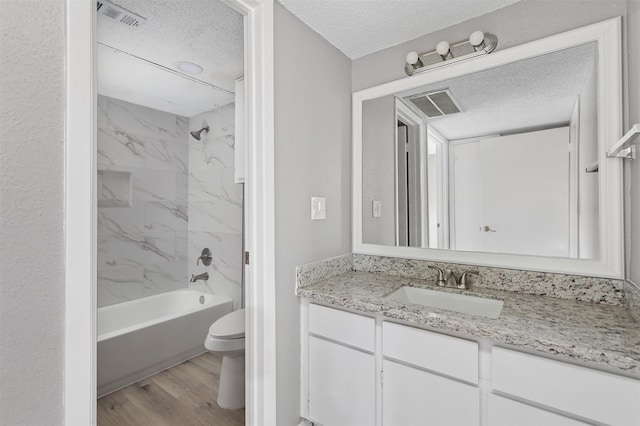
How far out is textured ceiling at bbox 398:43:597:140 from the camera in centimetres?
Answer: 137

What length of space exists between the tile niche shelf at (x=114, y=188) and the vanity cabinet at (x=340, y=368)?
230cm

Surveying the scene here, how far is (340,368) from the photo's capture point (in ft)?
4.78

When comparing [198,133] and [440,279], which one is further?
[198,133]

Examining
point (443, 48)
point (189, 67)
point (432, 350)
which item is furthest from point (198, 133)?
point (432, 350)

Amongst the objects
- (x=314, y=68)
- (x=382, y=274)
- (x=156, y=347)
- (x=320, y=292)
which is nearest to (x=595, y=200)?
(x=382, y=274)

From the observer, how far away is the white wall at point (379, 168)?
1.90 metres

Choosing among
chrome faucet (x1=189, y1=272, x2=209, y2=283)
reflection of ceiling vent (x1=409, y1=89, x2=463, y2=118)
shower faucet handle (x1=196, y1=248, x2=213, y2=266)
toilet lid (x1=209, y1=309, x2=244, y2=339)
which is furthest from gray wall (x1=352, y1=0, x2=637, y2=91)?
chrome faucet (x1=189, y1=272, x2=209, y2=283)

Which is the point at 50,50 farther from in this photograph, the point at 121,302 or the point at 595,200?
the point at 121,302

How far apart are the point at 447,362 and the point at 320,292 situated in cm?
61

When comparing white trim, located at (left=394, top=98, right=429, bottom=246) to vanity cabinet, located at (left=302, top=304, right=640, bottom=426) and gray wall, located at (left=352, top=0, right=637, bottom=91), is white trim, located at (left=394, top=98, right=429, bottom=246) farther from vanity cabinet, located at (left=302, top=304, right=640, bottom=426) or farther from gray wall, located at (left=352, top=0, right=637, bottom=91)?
vanity cabinet, located at (left=302, top=304, right=640, bottom=426)

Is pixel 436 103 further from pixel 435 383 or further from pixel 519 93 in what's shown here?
pixel 435 383

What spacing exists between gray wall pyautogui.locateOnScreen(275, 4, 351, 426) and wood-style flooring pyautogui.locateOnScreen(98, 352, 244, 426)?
0.68m

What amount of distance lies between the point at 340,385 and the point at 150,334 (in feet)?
5.26

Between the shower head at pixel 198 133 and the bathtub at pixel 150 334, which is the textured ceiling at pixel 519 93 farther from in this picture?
the bathtub at pixel 150 334
